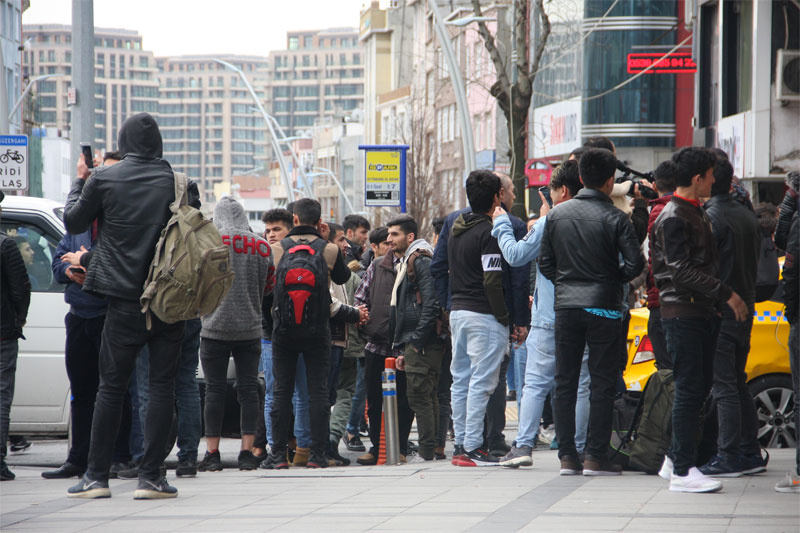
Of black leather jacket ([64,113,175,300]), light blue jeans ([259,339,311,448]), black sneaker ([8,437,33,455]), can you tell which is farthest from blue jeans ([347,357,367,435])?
black leather jacket ([64,113,175,300])

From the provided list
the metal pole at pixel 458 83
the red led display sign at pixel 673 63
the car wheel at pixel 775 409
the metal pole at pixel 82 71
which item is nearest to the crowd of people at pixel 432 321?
the car wheel at pixel 775 409

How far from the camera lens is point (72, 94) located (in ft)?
51.3

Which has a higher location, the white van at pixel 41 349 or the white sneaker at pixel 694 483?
the white van at pixel 41 349

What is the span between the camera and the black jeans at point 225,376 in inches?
362

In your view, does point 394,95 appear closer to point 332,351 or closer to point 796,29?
point 796,29

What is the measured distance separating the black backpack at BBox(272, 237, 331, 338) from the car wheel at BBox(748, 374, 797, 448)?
3349 millimetres

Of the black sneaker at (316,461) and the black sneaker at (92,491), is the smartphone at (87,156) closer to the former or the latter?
the black sneaker at (92,491)

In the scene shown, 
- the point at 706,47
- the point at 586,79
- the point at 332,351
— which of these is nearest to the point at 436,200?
the point at 586,79

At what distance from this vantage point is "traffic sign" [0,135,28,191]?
1738cm

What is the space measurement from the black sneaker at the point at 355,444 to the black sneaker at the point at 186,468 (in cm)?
314

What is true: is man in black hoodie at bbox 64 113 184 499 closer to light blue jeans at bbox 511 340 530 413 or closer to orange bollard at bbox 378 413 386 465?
orange bollard at bbox 378 413 386 465

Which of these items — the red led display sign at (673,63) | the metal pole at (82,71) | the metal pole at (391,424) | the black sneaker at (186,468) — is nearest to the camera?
the black sneaker at (186,468)

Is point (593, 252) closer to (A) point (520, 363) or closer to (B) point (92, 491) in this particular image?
(B) point (92, 491)

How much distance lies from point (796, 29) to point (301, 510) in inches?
642
